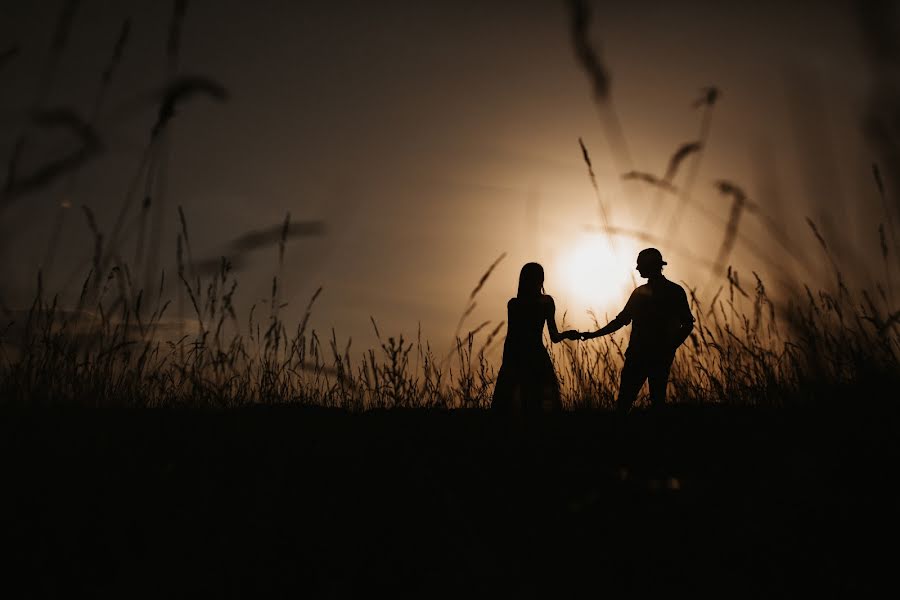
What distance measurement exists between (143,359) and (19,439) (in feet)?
4.86

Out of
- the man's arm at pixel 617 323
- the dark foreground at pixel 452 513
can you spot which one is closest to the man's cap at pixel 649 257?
the man's arm at pixel 617 323

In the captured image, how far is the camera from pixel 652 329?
14.4 ft

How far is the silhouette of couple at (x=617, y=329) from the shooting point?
4.10 m

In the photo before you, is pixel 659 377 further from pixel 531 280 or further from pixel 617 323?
pixel 531 280

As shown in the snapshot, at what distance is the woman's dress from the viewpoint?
4254 millimetres

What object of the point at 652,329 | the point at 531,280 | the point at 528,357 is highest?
the point at 531,280

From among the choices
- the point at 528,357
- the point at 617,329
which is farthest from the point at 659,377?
the point at 528,357

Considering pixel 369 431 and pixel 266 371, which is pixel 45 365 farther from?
pixel 369 431

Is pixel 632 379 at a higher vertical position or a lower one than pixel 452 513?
higher

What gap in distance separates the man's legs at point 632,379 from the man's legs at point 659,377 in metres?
0.05

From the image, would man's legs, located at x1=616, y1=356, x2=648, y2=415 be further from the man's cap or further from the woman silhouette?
the man's cap

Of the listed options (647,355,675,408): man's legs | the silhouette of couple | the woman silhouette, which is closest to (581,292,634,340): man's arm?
the silhouette of couple

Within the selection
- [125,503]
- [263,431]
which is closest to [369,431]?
[263,431]

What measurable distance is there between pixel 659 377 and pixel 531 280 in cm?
123
